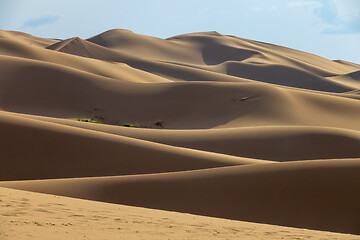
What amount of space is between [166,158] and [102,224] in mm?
10996

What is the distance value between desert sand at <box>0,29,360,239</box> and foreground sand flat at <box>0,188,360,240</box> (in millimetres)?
24

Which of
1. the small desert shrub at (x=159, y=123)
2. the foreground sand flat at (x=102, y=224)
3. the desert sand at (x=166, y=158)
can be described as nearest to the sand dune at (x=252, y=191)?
the desert sand at (x=166, y=158)

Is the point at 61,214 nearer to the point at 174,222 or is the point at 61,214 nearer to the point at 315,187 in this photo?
the point at 174,222

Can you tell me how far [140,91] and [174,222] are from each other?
34.4 meters

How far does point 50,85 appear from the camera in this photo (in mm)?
40562

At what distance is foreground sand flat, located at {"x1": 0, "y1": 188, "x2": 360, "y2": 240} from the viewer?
6965 mm

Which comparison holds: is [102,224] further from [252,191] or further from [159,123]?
[159,123]

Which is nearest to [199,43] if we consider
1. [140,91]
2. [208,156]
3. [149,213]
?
[140,91]

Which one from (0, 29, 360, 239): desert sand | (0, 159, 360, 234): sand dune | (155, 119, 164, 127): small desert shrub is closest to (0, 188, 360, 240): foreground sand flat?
(0, 29, 360, 239): desert sand

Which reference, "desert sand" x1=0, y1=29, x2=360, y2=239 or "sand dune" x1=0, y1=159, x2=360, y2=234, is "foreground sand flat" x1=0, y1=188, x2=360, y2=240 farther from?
"sand dune" x1=0, y1=159, x2=360, y2=234

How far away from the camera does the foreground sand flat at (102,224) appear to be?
6.96 m

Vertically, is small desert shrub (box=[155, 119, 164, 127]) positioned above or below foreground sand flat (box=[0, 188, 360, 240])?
above

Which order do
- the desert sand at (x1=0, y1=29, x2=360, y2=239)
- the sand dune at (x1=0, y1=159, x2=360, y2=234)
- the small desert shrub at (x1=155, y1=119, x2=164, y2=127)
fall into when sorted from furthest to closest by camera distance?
the small desert shrub at (x1=155, y1=119, x2=164, y2=127)
the sand dune at (x1=0, y1=159, x2=360, y2=234)
the desert sand at (x1=0, y1=29, x2=360, y2=239)

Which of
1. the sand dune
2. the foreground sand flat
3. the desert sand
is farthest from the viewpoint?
the sand dune
